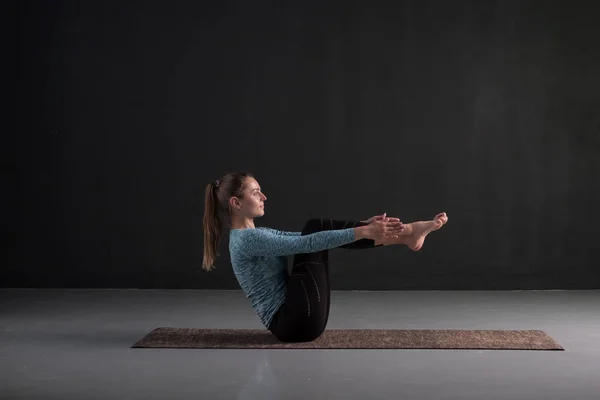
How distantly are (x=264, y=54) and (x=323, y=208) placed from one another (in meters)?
1.14

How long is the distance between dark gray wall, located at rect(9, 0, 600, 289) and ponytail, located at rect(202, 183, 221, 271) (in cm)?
235

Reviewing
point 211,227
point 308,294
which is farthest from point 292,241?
point 211,227

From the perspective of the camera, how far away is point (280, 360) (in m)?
3.69

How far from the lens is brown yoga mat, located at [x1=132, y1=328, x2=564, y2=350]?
400 cm

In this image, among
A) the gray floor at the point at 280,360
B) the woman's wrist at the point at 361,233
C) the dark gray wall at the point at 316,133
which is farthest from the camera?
the dark gray wall at the point at 316,133

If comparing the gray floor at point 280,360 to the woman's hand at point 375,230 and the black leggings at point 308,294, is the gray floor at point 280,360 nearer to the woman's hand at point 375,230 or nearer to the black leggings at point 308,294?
the black leggings at point 308,294

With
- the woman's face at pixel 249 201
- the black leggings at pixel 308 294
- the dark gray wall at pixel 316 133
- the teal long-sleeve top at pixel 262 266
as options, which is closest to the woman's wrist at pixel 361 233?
the black leggings at pixel 308 294

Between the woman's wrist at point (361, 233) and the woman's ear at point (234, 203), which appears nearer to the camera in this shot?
the woman's wrist at point (361, 233)

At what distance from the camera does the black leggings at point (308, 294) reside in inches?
156

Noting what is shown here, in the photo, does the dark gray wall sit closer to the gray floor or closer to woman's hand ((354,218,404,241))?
the gray floor

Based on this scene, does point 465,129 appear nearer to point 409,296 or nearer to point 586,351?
point 409,296

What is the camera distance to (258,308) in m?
4.06

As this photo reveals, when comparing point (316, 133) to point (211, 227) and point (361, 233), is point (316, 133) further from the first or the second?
point (361, 233)

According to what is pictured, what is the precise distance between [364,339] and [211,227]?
0.86 m
